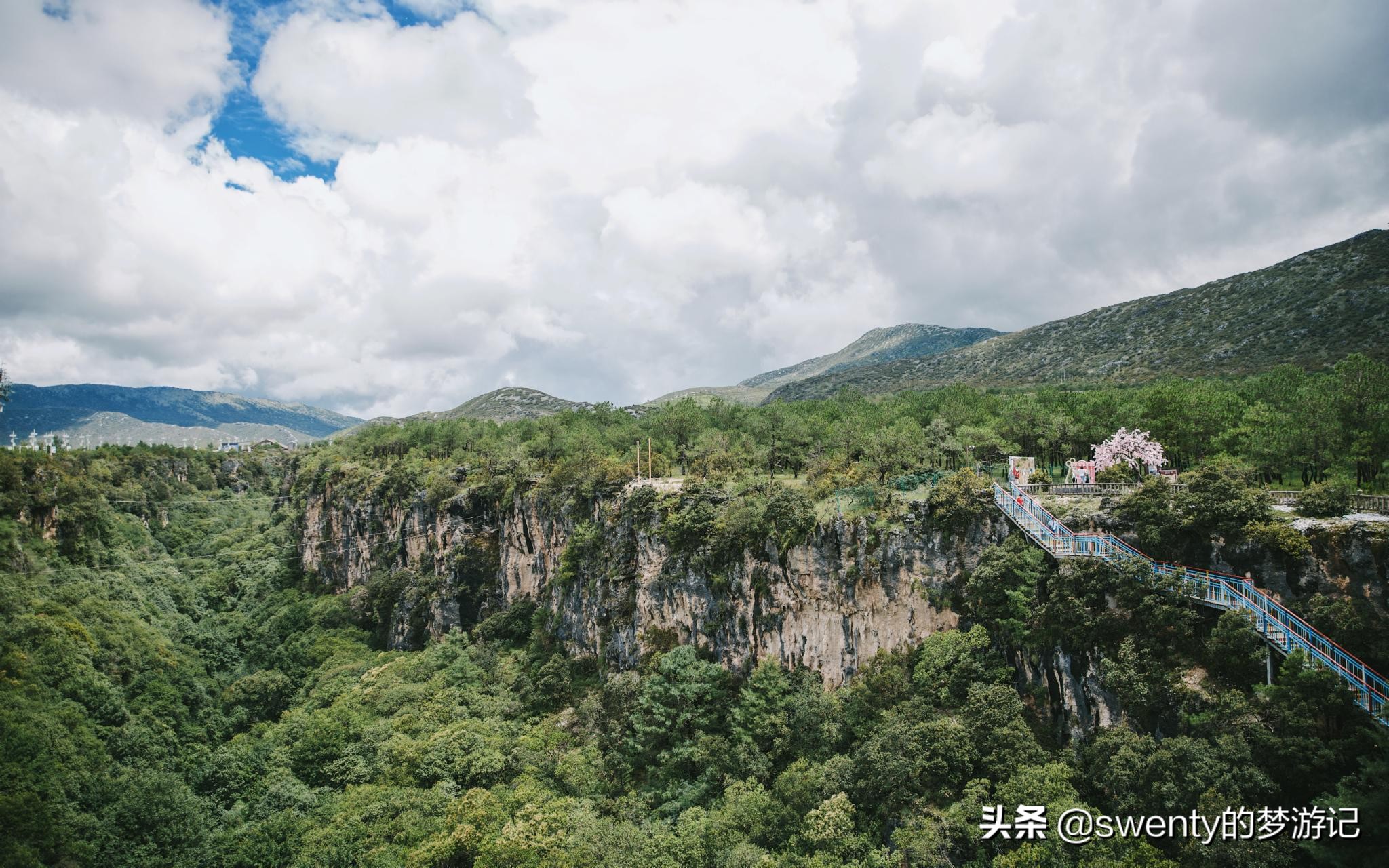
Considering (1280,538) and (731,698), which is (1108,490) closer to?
(1280,538)

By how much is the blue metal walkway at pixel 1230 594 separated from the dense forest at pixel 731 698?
34.4 inches

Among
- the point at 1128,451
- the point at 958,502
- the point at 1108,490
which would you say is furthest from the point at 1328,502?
the point at 1128,451

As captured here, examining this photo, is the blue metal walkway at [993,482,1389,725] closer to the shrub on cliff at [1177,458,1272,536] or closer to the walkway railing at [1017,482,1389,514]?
the shrub on cliff at [1177,458,1272,536]

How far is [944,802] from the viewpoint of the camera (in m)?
31.9

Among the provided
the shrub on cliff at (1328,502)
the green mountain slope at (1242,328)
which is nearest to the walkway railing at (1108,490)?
the shrub on cliff at (1328,502)

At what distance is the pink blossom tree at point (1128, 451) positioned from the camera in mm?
48281

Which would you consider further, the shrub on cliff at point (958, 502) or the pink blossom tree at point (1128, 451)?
the pink blossom tree at point (1128, 451)

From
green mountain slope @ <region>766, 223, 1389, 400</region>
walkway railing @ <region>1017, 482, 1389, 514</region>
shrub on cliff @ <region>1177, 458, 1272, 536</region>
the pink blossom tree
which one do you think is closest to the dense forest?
shrub on cliff @ <region>1177, 458, 1272, 536</region>

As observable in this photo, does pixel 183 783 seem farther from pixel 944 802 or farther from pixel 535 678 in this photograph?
pixel 944 802

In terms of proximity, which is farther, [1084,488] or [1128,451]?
[1128,451]

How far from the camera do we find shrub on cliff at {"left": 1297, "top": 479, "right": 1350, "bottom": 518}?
30000 mm

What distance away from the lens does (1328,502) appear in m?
30.2

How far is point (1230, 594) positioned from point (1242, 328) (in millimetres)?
133514

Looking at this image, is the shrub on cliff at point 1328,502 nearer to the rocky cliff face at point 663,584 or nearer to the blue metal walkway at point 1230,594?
the blue metal walkway at point 1230,594
